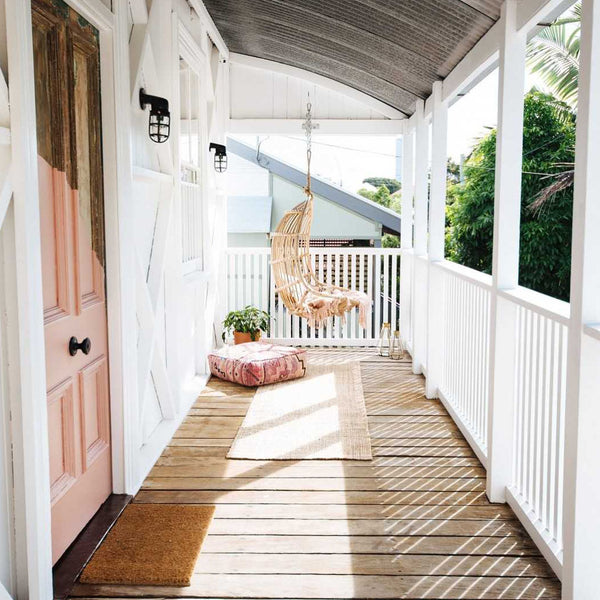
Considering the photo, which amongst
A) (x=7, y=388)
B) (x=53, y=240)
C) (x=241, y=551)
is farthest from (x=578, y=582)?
(x=53, y=240)

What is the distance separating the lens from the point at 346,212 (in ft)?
36.8

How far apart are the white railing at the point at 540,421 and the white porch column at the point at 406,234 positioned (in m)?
3.94

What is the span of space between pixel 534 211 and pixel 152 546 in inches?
297

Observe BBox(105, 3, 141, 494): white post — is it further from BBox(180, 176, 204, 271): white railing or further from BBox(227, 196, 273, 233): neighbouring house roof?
BBox(227, 196, 273, 233): neighbouring house roof

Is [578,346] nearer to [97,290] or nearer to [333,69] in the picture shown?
[97,290]

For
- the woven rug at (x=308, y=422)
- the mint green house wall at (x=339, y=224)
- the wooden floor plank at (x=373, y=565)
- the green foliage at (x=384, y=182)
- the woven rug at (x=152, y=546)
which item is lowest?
the wooden floor plank at (x=373, y=565)

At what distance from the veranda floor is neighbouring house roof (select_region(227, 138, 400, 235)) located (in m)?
6.67

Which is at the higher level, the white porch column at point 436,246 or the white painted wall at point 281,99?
the white painted wall at point 281,99

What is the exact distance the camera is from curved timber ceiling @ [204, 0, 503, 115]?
3840mm

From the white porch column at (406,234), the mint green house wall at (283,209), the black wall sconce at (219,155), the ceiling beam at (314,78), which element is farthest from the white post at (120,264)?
the mint green house wall at (283,209)

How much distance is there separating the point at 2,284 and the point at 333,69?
506cm

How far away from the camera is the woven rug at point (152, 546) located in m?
2.69

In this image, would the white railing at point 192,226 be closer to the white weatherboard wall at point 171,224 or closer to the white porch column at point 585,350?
the white weatherboard wall at point 171,224

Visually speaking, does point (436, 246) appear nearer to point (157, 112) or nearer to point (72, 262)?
point (157, 112)
